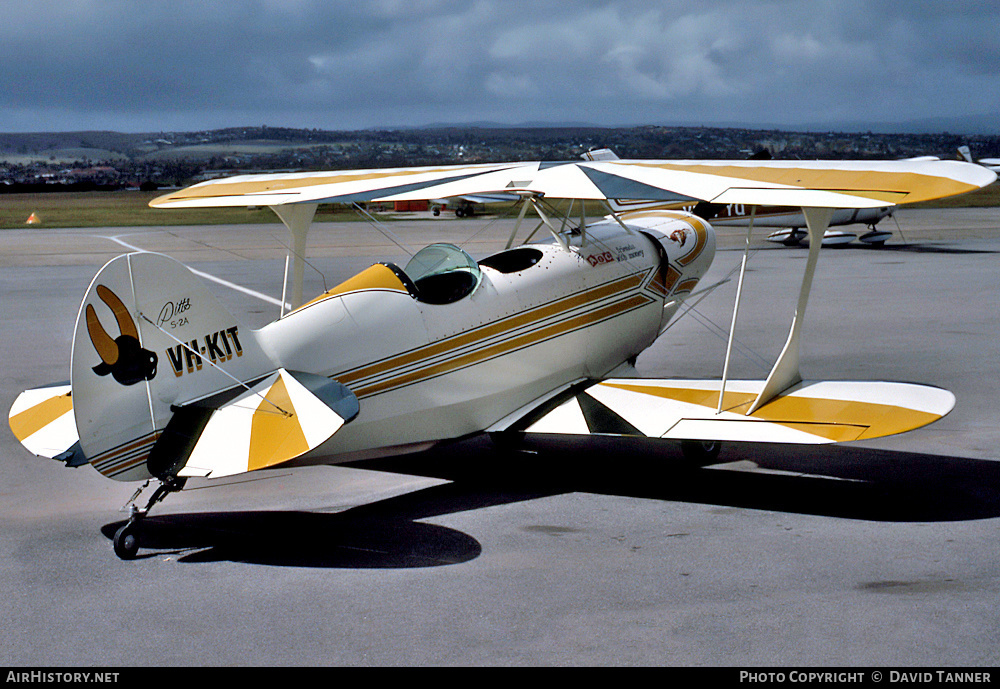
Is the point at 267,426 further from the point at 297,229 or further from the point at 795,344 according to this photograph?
the point at 795,344

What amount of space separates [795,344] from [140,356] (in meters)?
5.12

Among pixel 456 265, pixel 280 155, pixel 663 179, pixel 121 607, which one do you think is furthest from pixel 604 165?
pixel 280 155

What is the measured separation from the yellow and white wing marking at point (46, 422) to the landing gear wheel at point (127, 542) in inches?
26.8

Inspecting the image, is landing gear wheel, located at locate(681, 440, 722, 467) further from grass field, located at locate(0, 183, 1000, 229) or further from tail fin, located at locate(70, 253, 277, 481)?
grass field, located at locate(0, 183, 1000, 229)

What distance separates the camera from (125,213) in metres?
54.0

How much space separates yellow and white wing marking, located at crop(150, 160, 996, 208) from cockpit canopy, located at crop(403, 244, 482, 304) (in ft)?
1.59

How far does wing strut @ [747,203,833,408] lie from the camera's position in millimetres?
7637

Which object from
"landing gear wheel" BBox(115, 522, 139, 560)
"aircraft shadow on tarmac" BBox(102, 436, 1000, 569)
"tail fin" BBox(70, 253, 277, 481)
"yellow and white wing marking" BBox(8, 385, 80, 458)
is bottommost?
"aircraft shadow on tarmac" BBox(102, 436, 1000, 569)

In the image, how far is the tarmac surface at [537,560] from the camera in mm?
5020

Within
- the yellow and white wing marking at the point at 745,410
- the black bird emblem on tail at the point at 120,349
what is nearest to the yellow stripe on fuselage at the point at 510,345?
the yellow and white wing marking at the point at 745,410

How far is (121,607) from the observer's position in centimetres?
556

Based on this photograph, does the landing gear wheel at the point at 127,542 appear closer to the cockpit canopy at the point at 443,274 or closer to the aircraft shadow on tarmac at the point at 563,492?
the aircraft shadow on tarmac at the point at 563,492

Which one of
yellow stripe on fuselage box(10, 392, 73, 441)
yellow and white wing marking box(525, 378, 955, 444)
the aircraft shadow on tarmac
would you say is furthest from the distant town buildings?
yellow and white wing marking box(525, 378, 955, 444)

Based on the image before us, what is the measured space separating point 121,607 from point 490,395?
135 inches
